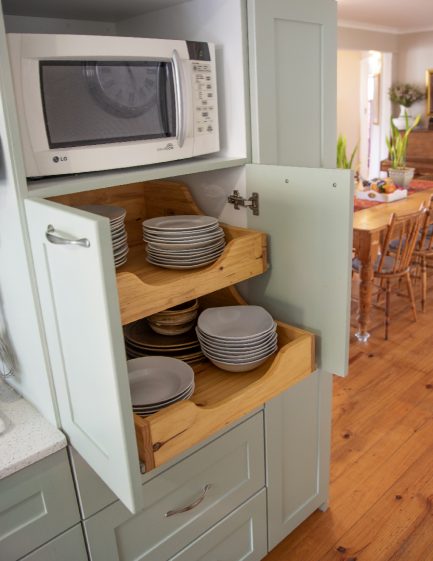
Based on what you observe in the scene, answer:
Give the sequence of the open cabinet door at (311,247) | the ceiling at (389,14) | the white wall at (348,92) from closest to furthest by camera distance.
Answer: the open cabinet door at (311,247) < the ceiling at (389,14) < the white wall at (348,92)

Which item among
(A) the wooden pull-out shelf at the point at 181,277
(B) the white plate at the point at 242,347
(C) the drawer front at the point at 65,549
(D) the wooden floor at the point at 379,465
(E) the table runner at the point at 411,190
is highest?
(A) the wooden pull-out shelf at the point at 181,277

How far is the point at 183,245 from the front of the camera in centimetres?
129

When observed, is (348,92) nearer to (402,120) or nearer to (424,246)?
(402,120)

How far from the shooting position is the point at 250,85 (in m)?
1.35

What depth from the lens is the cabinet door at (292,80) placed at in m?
1.33

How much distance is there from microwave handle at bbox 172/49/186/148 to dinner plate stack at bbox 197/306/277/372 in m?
0.49

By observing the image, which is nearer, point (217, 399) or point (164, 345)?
point (217, 399)

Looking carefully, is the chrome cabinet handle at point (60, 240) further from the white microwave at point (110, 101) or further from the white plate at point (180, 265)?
the white plate at point (180, 265)

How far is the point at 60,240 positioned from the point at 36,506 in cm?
61

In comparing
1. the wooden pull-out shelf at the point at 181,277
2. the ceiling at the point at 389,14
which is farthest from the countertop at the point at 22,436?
the ceiling at the point at 389,14

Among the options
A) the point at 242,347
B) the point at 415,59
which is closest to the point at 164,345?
the point at 242,347

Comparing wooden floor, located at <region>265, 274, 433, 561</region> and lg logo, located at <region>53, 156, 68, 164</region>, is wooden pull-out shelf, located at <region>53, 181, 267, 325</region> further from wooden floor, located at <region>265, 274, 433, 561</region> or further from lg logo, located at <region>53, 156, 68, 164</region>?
wooden floor, located at <region>265, 274, 433, 561</region>

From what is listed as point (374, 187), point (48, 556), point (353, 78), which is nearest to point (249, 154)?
point (48, 556)

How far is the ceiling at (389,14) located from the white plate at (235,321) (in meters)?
3.81
